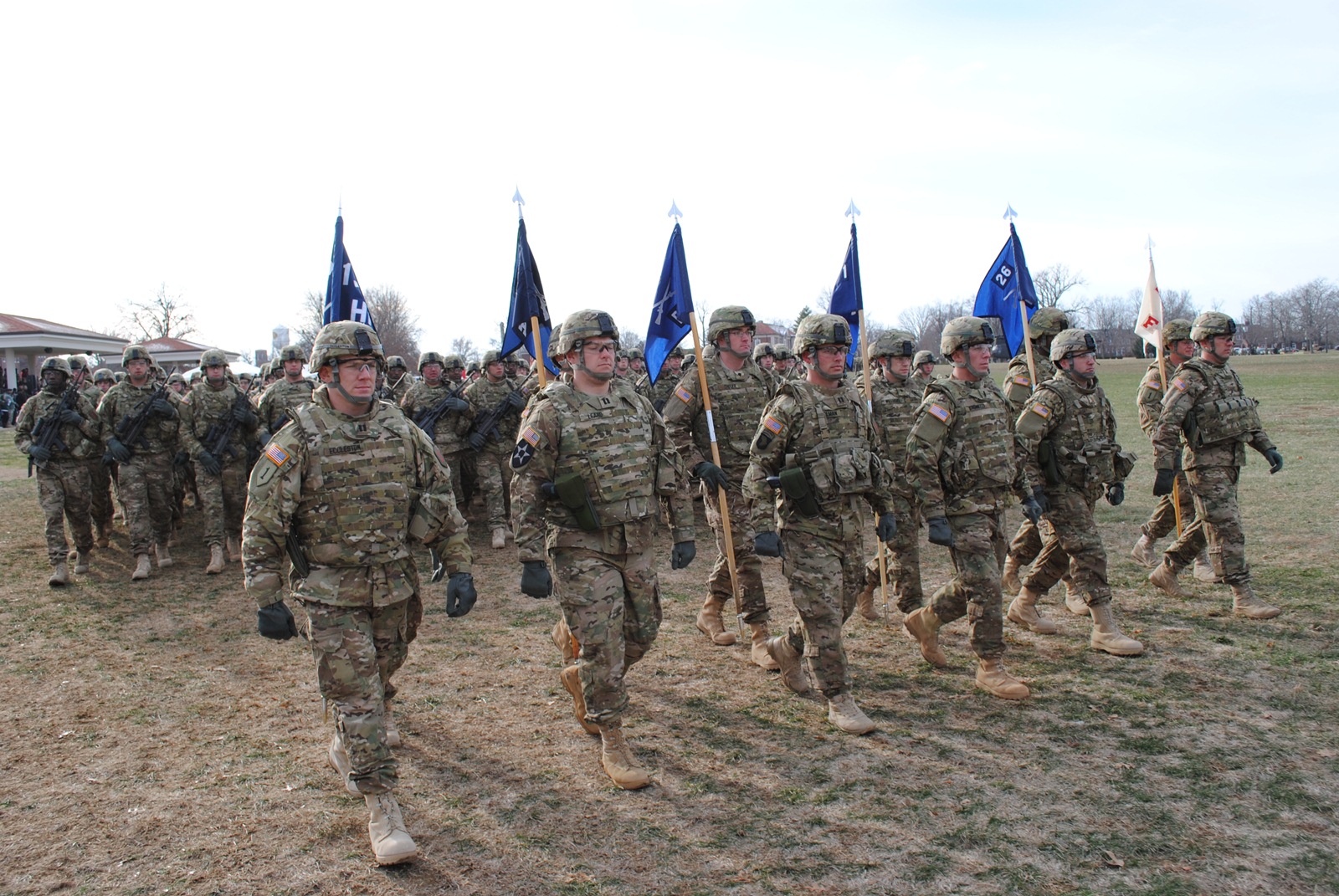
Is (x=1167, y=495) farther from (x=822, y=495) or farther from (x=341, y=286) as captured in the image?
(x=341, y=286)

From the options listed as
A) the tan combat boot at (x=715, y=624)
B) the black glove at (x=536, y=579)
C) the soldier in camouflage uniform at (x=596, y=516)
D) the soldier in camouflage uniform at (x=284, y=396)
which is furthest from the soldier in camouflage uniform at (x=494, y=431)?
the black glove at (x=536, y=579)

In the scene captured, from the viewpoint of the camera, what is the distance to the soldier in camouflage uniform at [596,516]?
501 cm

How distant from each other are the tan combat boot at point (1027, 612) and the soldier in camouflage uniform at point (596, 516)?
3.49 m

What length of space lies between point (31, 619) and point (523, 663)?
17.0ft

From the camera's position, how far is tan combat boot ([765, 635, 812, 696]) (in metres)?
6.09

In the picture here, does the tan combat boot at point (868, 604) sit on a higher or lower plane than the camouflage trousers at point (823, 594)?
lower

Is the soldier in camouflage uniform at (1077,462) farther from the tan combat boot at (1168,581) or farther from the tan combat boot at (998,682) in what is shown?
the tan combat boot at (1168,581)

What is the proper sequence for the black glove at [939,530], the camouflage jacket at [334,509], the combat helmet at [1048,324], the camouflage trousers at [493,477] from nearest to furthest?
the camouflage jacket at [334,509] → the black glove at [939,530] → the combat helmet at [1048,324] → the camouflage trousers at [493,477]

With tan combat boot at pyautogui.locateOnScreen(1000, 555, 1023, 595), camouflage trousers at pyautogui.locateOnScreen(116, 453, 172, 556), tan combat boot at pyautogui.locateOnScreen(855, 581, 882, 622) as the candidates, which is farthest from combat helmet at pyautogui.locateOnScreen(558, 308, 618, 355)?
camouflage trousers at pyautogui.locateOnScreen(116, 453, 172, 556)

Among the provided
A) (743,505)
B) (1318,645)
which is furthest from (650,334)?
(1318,645)

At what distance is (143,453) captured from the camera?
10539mm

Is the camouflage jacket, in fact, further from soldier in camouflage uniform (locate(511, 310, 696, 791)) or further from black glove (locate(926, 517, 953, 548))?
black glove (locate(926, 517, 953, 548))

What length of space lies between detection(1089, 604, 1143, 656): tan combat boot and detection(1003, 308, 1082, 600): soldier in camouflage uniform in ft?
3.30

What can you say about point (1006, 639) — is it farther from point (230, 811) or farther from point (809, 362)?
point (230, 811)
